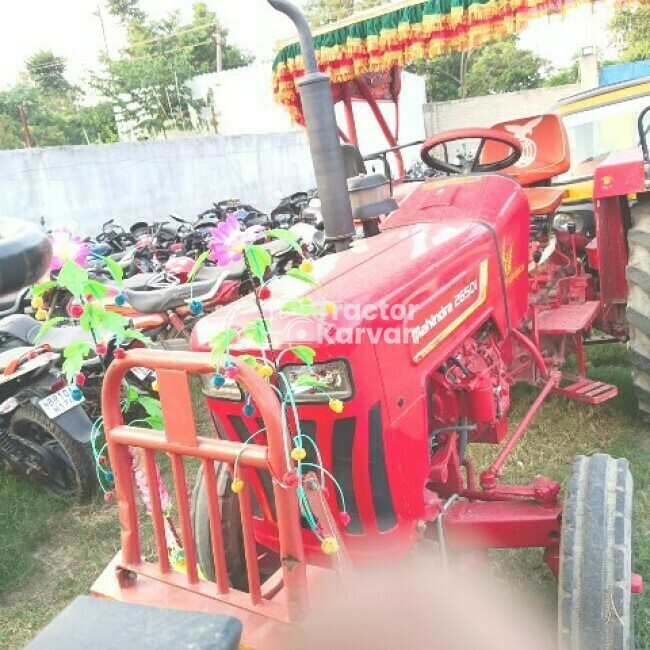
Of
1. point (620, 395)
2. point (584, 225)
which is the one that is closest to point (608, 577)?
point (620, 395)

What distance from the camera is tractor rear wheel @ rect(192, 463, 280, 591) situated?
2166mm

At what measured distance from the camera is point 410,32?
446cm

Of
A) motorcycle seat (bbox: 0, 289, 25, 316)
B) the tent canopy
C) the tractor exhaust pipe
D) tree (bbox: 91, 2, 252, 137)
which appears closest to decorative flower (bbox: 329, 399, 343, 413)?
the tractor exhaust pipe

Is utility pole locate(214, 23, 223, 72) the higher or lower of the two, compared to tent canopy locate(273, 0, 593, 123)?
higher

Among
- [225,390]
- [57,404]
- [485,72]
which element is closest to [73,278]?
[225,390]

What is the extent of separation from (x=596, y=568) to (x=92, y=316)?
4.57ft

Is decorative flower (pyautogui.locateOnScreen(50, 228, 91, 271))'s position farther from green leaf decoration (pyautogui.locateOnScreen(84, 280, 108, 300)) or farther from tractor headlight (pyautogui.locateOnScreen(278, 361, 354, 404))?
tractor headlight (pyautogui.locateOnScreen(278, 361, 354, 404))

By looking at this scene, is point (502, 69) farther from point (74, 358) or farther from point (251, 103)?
point (74, 358)

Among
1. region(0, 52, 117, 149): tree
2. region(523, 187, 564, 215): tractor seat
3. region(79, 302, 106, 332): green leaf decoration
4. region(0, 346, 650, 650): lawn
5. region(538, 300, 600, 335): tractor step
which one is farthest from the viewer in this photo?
region(0, 52, 117, 149): tree

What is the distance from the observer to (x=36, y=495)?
3.65 meters

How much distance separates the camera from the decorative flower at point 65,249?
63.5 inches

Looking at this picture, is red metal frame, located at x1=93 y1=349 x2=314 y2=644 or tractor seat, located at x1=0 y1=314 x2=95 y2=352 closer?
red metal frame, located at x1=93 y1=349 x2=314 y2=644

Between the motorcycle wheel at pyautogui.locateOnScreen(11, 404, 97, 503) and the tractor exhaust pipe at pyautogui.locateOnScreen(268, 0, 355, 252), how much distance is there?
6.29 ft

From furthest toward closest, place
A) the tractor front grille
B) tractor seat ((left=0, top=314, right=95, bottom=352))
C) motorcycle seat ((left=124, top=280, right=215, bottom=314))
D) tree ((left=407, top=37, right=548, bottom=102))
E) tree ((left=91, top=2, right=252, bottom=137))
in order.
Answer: tree ((left=407, top=37, right=548, bottom=102)) < tree ((left=91, top=2, right=252, bottom=137)) < motorcycle seat ((left=124, top=280, right=215, bottom=314)) < tractor seat ((left=0, top=314, right=95, bottom=352)) < the tractor front grille
